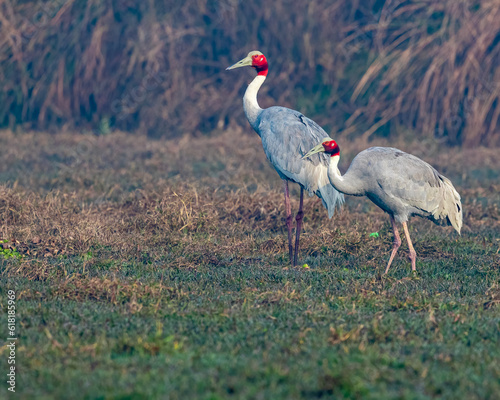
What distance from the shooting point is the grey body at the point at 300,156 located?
657cm

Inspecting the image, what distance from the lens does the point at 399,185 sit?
19.5 ft

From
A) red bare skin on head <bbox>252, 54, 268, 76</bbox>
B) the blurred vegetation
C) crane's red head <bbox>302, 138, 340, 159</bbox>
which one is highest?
red bare skin on head <bbox>252, 54, 268, 76</bbox>

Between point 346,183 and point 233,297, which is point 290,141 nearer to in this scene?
point 346,183

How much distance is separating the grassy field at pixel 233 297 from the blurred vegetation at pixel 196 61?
460cm

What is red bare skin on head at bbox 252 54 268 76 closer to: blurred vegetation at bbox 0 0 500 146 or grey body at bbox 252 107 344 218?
grey body at bbox 252 107 344 218

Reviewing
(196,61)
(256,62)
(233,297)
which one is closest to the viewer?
(233,297)

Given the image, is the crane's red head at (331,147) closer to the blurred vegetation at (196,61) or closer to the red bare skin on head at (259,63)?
the red bare skin on head at (259,63)

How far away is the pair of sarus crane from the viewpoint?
234 inches

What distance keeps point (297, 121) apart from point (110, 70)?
8217 millimetres

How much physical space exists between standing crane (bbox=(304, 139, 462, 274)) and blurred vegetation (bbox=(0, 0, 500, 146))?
7092mm

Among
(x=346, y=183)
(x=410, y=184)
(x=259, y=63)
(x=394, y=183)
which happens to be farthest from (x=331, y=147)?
(x=259, y=63)

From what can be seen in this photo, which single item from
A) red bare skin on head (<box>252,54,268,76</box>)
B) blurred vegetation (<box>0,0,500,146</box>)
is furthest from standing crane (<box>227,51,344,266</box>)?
blurred vegetation (<box>0,0,500,146</box>)

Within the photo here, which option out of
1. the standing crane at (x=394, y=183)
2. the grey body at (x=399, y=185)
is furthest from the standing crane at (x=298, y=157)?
the grey body at (x=399, y=185)

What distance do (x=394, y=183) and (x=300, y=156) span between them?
3.13ft
